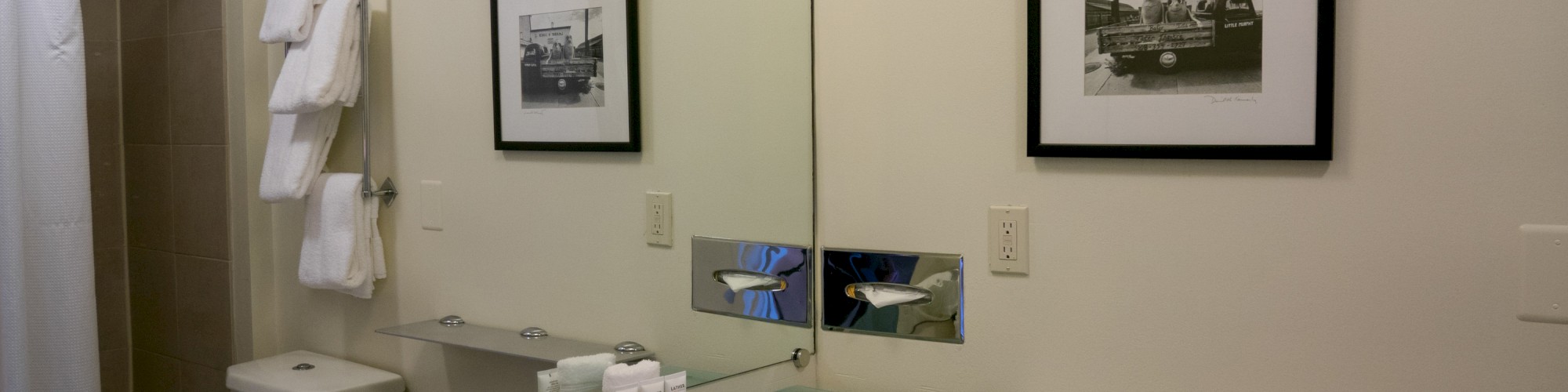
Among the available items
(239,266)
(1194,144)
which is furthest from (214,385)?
(1194,144)

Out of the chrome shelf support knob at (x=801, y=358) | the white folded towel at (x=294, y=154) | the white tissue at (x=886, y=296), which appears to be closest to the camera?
the white folded towel at (x=294, y=154)

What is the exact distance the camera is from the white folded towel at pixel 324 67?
3.75 ft

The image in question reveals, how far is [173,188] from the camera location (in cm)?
108

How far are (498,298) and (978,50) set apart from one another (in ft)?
3.00

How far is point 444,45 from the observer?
1.30 meters

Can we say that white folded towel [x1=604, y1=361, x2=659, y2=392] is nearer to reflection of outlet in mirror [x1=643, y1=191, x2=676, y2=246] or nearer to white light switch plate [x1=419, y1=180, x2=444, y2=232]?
reflection of outlet in mirror [x1=643, y1=191, x2=676, y2=246]

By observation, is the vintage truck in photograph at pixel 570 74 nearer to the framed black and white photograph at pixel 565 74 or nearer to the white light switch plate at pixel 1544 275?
the framed black and white photograph at pixel 565 74

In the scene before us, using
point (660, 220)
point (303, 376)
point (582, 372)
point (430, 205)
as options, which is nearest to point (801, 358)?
point (660, 220)

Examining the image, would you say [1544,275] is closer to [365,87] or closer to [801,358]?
[801,358]

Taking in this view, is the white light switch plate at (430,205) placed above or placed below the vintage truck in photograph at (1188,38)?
below

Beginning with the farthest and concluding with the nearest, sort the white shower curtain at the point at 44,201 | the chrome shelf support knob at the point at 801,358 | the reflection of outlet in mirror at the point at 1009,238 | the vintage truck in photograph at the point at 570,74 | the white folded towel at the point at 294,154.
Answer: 1. the chrome shelf support knob at the point at 801,358
2. the reflection of outlet in mirror at the point at 1009,238
3. the vintage truck in photograph at the point at 570,74
4. the white folded towel at the point at 294,154
5. the white shower curtain at the point at 44,201

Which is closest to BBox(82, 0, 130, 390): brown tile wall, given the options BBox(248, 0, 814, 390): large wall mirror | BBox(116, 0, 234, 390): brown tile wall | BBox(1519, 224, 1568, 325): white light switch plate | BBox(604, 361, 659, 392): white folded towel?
BBox(116, 0, 234, 390): brown tile wall

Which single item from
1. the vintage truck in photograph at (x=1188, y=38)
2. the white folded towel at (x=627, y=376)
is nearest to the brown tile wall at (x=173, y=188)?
the white folded towel at (x=627, y=376)

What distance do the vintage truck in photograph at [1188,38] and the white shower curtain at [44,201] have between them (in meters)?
1.37
